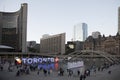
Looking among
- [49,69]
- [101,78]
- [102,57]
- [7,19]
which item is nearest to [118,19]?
[102,57]

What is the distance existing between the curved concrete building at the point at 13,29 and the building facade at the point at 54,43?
25.4 inches

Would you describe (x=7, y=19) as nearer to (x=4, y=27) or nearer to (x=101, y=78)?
(x=4, y=27)

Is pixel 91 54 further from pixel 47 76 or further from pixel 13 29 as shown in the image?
pixel 13 29

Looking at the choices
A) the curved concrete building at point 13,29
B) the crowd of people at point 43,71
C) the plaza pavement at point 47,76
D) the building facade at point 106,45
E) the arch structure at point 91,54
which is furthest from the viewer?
the building facade at point 106,45

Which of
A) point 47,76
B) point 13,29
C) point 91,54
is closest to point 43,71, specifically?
point 47,76

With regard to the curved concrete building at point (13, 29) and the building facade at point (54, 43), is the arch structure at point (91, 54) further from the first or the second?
the curved concrete building at point (13, 29)

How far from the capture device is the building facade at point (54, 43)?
290 inches

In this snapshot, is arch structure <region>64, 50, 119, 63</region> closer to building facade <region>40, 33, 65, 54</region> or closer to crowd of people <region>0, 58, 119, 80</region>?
building facade <region>40, 33, 65, 54</region>

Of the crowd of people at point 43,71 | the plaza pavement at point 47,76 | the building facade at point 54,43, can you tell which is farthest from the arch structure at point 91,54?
the plaza pavement at point 47,76

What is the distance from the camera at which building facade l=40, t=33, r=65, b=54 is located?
7.36m

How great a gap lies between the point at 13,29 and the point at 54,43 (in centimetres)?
133

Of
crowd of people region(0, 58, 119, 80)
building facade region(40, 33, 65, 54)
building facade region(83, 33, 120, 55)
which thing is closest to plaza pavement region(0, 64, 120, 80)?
crowd of people region(0, 58, 119, 80)

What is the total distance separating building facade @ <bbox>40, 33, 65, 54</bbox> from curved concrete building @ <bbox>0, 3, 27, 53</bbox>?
645 mm

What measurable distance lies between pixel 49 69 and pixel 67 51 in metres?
1.32
